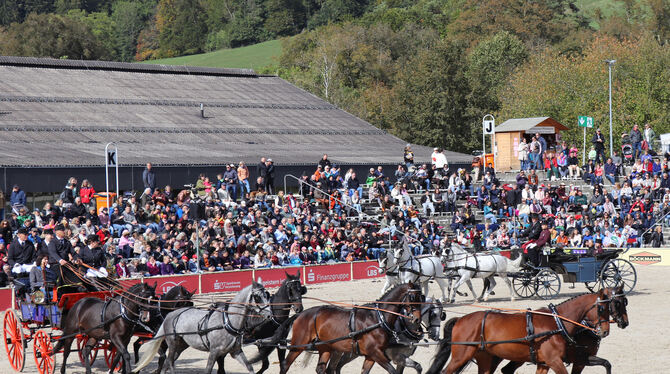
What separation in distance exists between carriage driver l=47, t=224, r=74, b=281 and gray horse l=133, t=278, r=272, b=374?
259 centimetres

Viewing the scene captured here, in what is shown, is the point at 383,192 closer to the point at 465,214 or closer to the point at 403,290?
the point at 465,214

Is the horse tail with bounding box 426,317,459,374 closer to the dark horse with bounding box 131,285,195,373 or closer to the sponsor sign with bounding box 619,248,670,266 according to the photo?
the dark horse with bounding box 131,285,195,373

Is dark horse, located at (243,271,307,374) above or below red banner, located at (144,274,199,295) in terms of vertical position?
above

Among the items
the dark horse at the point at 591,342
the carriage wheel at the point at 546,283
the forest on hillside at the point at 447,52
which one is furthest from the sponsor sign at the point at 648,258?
the forest on hillside at the point at 447,52

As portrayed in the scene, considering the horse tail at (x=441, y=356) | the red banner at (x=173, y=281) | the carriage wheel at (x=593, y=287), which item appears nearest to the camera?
the horse tail at (x=441, y=356)

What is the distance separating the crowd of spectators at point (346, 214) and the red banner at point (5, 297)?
0.73 metres

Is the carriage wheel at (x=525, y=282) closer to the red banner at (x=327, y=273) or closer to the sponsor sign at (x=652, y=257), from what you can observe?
the red banner at (x=327, y=273)

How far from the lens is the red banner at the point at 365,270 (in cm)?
2909

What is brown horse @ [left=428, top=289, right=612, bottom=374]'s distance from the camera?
12.1m

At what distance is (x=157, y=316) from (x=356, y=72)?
65.8 metres

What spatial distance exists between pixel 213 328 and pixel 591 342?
515cm

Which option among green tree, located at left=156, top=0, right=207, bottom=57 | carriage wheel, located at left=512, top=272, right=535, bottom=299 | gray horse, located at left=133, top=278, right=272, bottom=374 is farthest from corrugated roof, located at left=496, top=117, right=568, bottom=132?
green tree, located at left=156, top=0, right=207, bottom=57

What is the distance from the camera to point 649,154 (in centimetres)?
3834

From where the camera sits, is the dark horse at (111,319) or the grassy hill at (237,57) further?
the grassy hill at (237,57)
